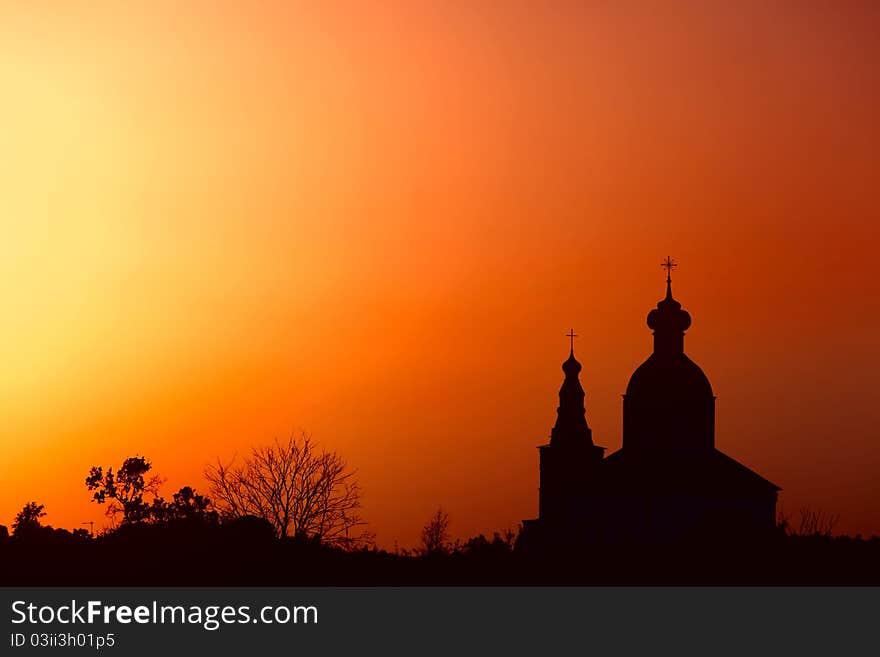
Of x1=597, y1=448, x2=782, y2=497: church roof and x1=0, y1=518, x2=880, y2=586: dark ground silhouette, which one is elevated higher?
Result: x1=597, y1=448, x2=782, y2=497: church roof

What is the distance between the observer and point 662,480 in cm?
9250

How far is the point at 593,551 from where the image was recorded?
286ft

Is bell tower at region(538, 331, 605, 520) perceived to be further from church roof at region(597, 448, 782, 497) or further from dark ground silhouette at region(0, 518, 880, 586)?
dark ground silhouette at region(0, 518, 880, 586)

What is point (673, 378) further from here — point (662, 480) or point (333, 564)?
point (333, 564)

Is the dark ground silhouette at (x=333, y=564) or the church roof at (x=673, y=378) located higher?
the church roof at (x=673, y=378)

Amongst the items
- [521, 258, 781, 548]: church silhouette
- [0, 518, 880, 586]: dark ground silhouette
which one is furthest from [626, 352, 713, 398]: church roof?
[0, 518, 880, 586]: dark ground silhouette

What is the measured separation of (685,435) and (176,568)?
36852 mm

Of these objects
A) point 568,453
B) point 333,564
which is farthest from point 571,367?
point 333,564

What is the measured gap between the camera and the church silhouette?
91.2 meters

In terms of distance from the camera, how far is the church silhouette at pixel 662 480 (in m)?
91.2

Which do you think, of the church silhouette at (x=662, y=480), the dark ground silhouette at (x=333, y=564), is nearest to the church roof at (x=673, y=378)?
the church silhouette at (x=662, y=480)

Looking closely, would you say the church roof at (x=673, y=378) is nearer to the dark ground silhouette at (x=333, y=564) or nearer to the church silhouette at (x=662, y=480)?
the church silhouette at (x=662, y=480)

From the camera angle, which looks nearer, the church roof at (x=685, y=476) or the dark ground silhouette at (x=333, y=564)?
the dark ground silhouette at (x=333, y=564)
